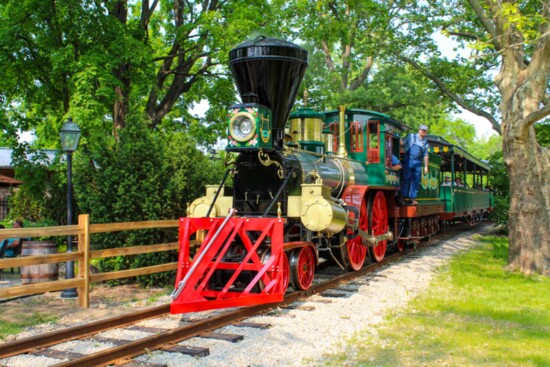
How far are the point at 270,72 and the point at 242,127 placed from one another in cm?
96

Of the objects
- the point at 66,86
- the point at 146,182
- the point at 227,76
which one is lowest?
the point at 146,182

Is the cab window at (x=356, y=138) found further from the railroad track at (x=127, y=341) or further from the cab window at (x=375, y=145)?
the railroad track at (x=127, y=341)

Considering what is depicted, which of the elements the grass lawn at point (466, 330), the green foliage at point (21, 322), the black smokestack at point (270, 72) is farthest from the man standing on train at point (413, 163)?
the green foliage at point (21, 322)

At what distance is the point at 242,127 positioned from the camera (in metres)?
7.70

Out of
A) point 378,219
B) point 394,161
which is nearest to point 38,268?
point 378,219

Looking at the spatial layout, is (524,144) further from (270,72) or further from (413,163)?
(270,72)

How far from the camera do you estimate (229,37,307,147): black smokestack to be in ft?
25.8

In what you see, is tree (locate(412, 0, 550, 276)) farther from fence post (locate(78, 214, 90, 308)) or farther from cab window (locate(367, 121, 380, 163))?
fence post (locate(78, 214, 90, 308))

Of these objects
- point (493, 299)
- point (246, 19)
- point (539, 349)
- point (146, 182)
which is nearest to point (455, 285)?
point (493, 299)

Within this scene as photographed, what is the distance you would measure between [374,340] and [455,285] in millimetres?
3892

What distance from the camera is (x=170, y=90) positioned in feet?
55.1

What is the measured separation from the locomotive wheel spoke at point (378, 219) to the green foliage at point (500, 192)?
8829 mm

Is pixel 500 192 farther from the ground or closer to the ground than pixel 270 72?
closer to the ground

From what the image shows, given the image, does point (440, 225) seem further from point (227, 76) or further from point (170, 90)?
point (170, 90)
